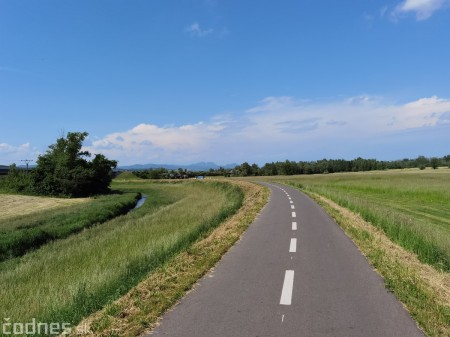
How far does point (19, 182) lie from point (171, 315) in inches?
2457

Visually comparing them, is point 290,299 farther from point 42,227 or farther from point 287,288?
point 42,227

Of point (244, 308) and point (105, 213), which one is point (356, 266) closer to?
point (244, 308)

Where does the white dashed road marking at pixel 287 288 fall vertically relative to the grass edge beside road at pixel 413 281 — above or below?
above

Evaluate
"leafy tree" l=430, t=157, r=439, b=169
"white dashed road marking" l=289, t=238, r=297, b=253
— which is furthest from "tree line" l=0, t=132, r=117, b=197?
"leafy tree" l=430, t=157, r=439, b=169

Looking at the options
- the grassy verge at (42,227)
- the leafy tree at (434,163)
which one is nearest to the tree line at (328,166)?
the leafy tree at (434,163)

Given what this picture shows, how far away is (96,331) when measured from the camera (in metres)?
4.84

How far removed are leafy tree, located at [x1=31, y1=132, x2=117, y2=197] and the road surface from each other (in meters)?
51.9

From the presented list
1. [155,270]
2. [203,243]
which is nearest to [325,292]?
[155,270]

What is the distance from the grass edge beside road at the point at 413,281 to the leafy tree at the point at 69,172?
52.4 meters

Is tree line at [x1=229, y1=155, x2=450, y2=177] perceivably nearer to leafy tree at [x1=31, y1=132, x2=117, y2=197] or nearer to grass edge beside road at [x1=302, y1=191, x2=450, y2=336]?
leafy tree at [x1=31, y1=132, x2=117, y2=197]

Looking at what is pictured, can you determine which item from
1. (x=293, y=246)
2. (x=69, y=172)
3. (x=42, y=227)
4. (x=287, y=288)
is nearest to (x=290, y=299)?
(x=287, y=288)

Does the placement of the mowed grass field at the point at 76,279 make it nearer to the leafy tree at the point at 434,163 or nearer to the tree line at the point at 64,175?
the tree line at the point at 64,175

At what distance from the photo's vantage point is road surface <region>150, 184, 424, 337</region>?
4.89 m

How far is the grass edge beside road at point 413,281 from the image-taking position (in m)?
5.15
